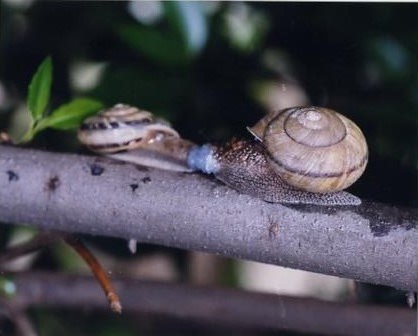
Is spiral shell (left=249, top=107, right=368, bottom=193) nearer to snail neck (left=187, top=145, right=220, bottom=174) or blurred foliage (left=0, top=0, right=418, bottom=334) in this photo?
snail neck (left=187, top=145, right=220, bottom=174)

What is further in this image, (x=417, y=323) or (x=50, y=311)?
(x=50, y=311)

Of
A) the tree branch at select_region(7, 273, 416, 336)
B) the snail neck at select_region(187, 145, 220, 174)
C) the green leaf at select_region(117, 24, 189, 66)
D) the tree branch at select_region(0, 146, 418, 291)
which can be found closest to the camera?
the tree branch at select_region(0, 146, 418, 291)

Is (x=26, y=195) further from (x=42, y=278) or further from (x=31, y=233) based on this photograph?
(x=31, y=233)

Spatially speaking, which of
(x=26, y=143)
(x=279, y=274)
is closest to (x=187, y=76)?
(x=26, y=143)


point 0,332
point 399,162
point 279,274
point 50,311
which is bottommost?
point 0,332

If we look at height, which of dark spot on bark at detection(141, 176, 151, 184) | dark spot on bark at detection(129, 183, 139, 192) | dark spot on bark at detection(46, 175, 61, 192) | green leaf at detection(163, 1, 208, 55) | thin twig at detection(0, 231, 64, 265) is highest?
green leaf at detection(163, 1, 208, 55)

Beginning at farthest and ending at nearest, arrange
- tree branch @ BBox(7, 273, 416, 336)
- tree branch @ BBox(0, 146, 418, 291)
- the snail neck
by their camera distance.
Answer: tree branch @ BBox(7, 273, 416, 336) → the snail neck → tree branch @ BBox(0, 146, 418, 291)

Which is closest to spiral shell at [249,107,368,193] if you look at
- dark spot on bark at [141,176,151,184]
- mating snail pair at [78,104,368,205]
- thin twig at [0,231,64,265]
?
mating snail pair at [78,104,368,205]
